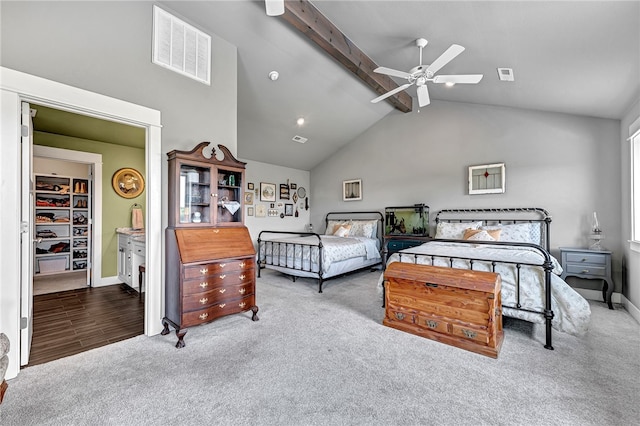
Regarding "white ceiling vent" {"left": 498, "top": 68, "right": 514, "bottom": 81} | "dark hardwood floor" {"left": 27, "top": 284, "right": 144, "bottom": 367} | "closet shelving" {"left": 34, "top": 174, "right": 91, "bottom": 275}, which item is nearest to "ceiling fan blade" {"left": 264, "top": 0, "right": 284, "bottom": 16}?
"white ceiling vent" {"left": 498, "top": 68, "right": 514, "bottom": 81}

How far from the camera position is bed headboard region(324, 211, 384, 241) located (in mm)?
6516

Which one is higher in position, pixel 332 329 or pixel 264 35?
pixel 264 35

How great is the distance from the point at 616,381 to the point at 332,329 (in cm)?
229

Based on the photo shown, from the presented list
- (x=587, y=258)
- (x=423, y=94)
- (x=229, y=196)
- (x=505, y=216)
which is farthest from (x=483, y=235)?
(x=229, y=196)

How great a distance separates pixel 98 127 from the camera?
4137 mm

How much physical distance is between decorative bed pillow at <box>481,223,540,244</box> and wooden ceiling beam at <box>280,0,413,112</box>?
326 centimetres

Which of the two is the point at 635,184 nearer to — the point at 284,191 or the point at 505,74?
the point at 505,74

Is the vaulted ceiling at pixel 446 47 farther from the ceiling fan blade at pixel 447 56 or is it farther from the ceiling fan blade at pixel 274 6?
the ceiling fan blade at pixel 274 6

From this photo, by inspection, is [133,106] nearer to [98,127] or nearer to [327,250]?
[98,127]

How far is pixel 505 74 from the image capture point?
357 centimetres

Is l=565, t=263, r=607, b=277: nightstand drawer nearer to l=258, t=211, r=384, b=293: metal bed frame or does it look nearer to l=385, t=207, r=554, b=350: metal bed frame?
l=385, t=207, r=554, b=350: metal bed frame

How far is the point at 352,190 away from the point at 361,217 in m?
0.75

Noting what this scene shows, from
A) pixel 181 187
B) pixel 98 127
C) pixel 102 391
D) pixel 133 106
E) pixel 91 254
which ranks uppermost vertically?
pixel 98 127

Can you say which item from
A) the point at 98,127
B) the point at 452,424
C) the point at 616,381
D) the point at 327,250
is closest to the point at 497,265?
the point at 616,381
